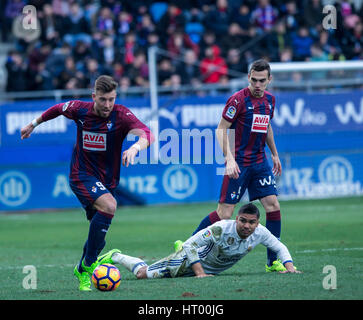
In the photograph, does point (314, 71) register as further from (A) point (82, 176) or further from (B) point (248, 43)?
(A) point (82, 176)

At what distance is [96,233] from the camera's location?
8.21 m

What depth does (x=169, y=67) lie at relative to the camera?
22.4 meters

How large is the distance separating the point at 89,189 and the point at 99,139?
1.78 feet

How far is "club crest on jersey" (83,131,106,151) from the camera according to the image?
8.45m

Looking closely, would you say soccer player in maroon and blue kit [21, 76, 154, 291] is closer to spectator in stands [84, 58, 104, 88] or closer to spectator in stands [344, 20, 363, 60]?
spectator in stands [84, 58, 104, 88]

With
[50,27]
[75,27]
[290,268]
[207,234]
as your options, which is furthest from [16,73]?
[290,268]

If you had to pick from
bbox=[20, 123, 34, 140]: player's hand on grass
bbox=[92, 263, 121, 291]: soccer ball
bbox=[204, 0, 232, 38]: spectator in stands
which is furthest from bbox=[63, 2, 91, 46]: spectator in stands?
bbox=[92, 263, 121, 291]: soccer ball

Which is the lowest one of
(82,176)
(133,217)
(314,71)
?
(133,217)

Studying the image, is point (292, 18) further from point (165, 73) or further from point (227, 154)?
point (227, 154)

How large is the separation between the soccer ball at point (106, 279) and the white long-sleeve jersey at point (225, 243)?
931mm

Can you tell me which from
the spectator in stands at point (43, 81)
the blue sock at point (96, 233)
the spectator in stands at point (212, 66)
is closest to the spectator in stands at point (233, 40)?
the spectator in stands at point (212, 66)

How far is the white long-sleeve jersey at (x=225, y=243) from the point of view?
8406mm
